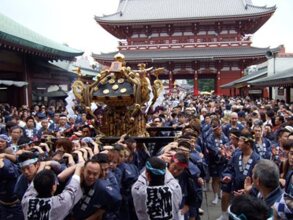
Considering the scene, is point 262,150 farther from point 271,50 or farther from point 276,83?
point 271,50

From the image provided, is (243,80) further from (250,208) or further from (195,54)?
(250,208)

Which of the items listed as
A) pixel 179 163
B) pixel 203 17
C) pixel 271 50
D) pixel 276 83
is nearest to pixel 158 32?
pixel 203 17

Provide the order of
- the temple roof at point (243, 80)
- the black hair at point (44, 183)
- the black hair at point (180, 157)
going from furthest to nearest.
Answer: the temple roof at point (243, 80) < the black hair at point (180, 157) < the black hair at point (44, 183)

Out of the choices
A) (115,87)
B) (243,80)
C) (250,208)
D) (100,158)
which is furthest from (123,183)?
(243,80)

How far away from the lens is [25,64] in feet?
50.8

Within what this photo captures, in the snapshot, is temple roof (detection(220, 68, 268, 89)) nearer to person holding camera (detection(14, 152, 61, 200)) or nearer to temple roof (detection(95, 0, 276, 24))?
temple roof (detection(95, 0, 276, 24))

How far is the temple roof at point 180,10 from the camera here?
29.3 metres

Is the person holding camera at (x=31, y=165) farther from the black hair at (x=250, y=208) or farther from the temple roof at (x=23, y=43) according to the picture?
the temple roof at (x=23, y=43)

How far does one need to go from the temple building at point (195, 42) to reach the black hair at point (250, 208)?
25.9 metres

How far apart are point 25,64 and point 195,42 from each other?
17514mm

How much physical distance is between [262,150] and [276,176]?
121 inches

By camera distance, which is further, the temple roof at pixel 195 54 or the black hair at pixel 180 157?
the temple roof at pixel 195 54

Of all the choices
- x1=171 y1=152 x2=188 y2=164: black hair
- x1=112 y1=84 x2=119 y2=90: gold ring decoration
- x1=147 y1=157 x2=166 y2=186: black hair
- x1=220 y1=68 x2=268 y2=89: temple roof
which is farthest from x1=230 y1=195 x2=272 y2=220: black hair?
x1=220 y1=68 x2=268 y2=89: temple roof

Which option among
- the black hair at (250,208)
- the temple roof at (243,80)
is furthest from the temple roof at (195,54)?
the black hair at (250,208)
